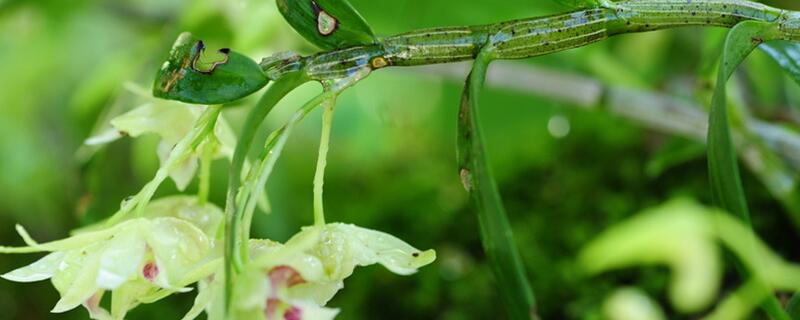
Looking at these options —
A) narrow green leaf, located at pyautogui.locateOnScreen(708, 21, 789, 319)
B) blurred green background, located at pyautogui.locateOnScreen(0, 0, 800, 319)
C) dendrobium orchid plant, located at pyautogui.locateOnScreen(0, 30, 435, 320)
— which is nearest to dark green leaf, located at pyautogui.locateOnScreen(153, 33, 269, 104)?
dendrobium orchid plant, located at pyautogui.locateOnScreen(0, 30, 435, 320)

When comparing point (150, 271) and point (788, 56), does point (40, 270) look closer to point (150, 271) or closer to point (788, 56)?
point (150, 271)

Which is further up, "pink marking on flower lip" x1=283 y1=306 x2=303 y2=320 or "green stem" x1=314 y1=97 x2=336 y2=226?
"green stem" x1=314 y1=97 x2=336 y2=226

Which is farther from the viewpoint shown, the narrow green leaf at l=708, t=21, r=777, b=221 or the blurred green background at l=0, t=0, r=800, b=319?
the blurred green background at l=0, t=0, r=800, b=319

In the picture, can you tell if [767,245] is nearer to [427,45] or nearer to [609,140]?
[609,140]

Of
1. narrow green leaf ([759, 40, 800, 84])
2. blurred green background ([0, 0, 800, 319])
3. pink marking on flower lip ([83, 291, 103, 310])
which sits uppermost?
narrow green leaf ([759, 40, 800, 84])

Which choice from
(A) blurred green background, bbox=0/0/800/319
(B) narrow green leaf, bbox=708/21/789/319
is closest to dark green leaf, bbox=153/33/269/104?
(B) narrow green leaf, bbox=708/21/789/319

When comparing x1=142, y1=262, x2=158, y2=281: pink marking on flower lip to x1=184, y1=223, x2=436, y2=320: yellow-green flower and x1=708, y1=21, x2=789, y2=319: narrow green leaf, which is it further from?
x1=708, y1=21, x2=789, y2=319: narrow green leaf

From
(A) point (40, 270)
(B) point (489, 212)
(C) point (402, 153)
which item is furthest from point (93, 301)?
(C) point (402, 153)
